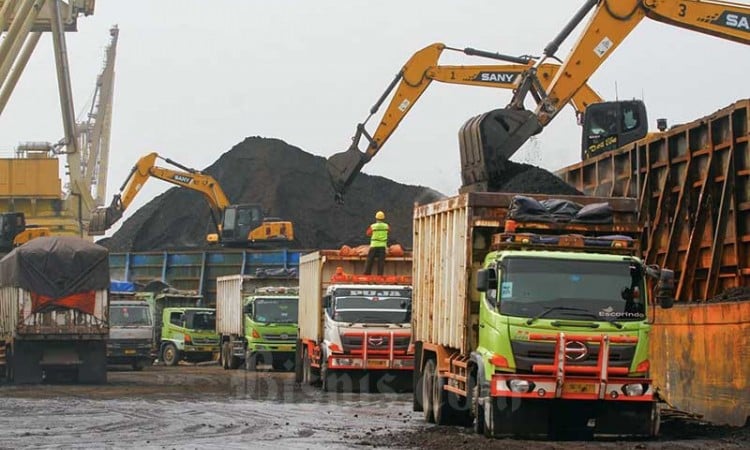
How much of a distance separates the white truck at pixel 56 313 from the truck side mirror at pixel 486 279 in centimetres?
1602

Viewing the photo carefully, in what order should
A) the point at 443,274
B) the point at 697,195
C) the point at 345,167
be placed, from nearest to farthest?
the point at 443,274
the point at 697,195
the point at 345,167

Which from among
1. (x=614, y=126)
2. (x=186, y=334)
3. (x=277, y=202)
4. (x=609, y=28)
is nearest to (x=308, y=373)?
(x=614, y=126)

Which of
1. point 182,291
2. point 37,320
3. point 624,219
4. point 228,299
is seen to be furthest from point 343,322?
point 182,291

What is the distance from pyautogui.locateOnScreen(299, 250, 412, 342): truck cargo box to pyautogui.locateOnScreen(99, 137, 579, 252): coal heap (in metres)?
32.2

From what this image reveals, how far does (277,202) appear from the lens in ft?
227

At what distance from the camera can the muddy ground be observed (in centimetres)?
1537

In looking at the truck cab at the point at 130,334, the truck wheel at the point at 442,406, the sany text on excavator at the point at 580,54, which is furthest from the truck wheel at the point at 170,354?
the truck wheel at the point at 442,406

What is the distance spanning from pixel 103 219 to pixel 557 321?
5100 cm

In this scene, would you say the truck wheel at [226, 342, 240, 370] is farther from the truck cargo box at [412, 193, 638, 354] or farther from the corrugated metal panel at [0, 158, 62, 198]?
the truck cargo box at [412, 193, 638, 354]

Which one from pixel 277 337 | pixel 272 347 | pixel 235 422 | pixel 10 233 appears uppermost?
pixel 10 233

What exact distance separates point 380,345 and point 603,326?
11792 mm

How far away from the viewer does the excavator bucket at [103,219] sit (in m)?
63.4

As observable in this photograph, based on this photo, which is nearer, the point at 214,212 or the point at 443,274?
the point at 443,274

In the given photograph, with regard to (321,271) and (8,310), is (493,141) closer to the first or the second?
(321,271)
